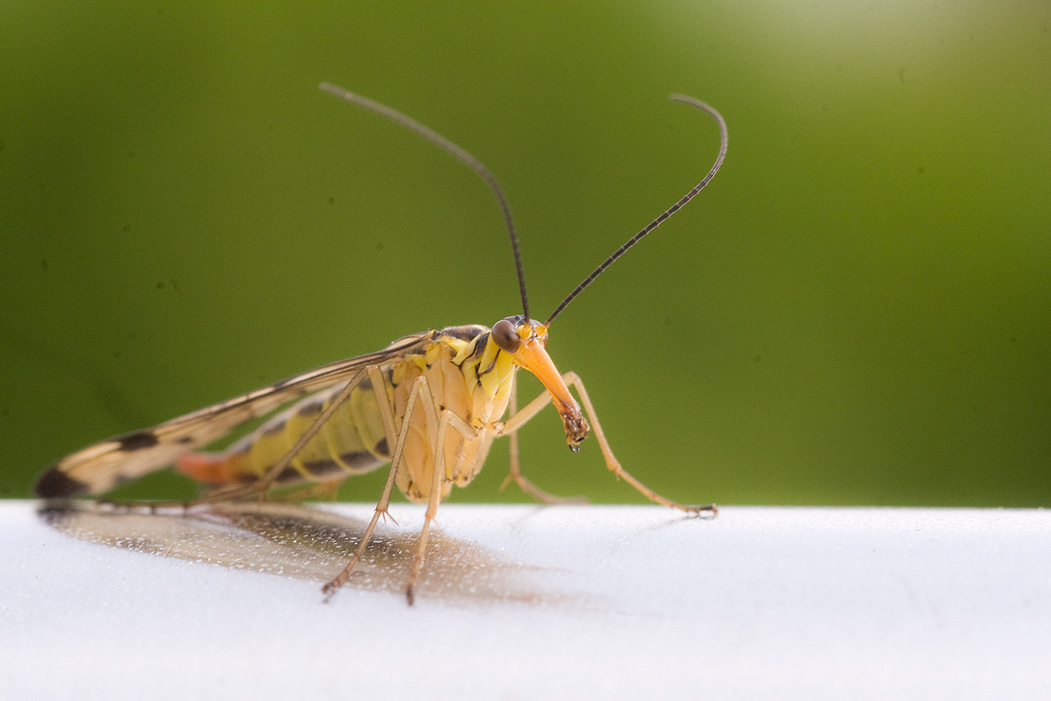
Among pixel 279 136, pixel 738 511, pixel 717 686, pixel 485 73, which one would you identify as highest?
pixel 485 73

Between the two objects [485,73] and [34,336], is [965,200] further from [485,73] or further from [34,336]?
[34,336]

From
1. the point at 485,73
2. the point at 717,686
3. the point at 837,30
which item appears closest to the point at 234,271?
the point at 485,73

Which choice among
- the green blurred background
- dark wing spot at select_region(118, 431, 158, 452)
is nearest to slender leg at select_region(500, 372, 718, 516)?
dark wing spot at select_region(118, 431, 158, 452)

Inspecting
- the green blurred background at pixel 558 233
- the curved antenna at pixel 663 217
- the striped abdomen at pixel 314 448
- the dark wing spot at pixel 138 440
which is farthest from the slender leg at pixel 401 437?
the green blurred background at pixel 558 233

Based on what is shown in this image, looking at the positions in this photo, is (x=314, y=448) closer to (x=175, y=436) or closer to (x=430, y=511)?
(x=175, y=436)

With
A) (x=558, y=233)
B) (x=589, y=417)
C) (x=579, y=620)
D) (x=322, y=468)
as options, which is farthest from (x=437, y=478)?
(x=558, y=233)

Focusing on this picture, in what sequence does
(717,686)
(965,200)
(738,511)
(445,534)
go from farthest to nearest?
(965,200) < (738,511) < (445,534) < (717,686)

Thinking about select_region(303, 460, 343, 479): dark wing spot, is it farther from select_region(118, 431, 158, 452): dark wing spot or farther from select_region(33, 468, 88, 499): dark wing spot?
select_region(33, 468, 88, 499): dark wing spot
